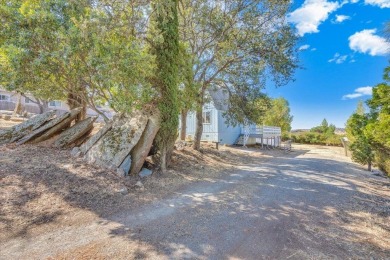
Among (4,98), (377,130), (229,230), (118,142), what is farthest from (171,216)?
(4,98)

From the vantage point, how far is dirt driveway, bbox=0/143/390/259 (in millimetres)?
3012

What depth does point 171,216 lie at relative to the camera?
423 centimetres

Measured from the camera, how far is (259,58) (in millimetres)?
10711

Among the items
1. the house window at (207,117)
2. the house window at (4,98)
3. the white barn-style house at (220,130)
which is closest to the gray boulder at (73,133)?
the white barn-style house at (220,130)

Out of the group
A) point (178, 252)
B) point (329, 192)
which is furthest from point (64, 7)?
point (329, 192)

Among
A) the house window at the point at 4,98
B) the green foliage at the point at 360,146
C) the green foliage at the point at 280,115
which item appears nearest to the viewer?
the green foliage at the point at 360,146

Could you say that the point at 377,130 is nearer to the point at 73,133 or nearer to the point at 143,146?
the point at 143,146

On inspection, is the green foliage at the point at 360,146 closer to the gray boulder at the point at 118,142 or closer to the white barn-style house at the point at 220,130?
the white barn-style house at the point at 220,130

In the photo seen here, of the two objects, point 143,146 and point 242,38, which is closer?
point 143,146

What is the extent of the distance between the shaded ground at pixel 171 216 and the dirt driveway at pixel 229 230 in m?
0.02

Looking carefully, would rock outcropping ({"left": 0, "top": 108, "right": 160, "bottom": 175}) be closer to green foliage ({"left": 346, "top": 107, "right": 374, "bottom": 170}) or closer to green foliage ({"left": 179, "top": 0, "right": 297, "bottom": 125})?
green foliage ({"left": 179, "top": 0, "right": 297, "bottom": 125})

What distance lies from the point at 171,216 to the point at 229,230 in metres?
1.22

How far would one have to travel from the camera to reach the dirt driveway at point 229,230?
301 centimetres

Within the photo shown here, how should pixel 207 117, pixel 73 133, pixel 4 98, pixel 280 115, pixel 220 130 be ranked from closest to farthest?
pixel 73 133
pixel 220 130
pixel 207 117
pixel 4 98
pixel 280 115
